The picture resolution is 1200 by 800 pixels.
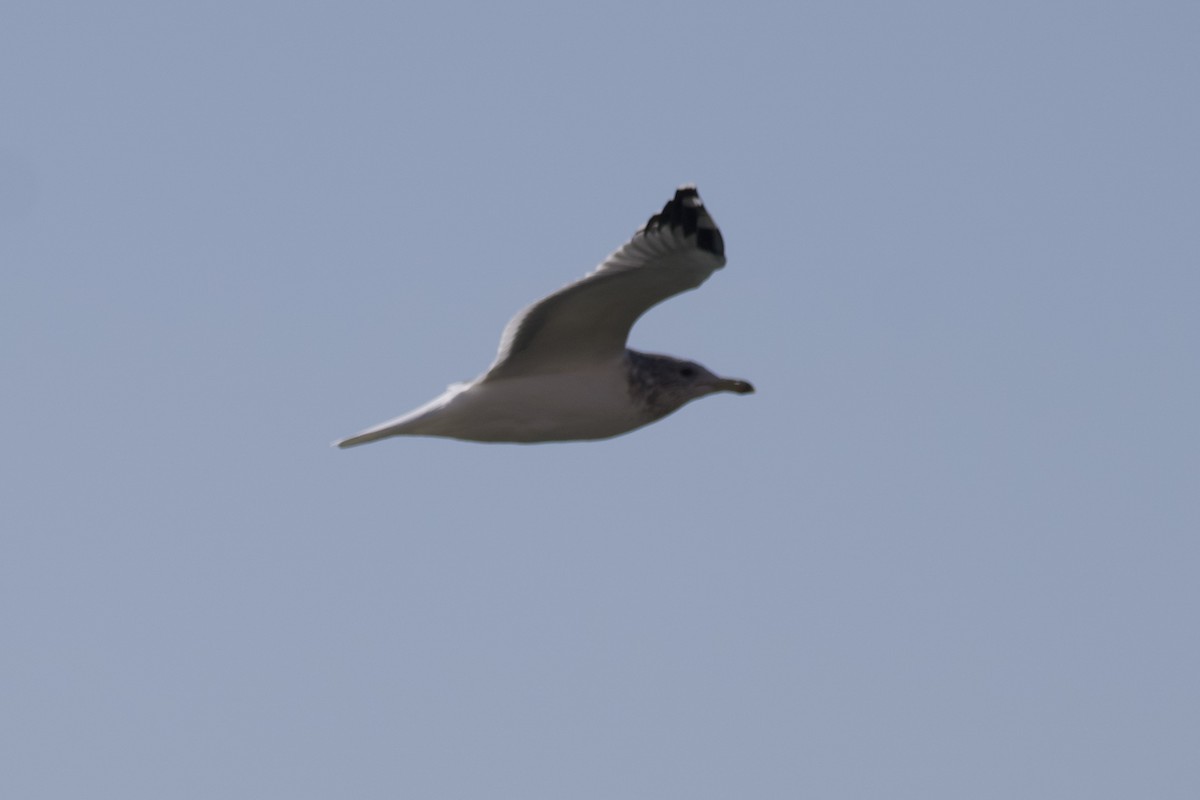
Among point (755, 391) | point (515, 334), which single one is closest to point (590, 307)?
point (515, 334)

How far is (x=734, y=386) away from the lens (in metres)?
20.3

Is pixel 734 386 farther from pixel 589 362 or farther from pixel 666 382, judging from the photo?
pixel 589 362

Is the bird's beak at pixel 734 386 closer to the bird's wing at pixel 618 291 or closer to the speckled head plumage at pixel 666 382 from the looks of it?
the speckled head plumage at pixel 666 382

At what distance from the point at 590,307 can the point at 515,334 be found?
465 millimetres

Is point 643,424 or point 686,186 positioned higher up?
point 686,186

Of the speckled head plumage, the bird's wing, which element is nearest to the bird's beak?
the speckled head plumage

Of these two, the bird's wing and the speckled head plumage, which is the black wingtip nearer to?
the bird's wing

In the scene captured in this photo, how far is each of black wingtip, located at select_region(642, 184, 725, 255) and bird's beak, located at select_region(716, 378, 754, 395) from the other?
56.0 inches

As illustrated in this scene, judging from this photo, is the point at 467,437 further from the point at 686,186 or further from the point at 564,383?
the point at 686,186

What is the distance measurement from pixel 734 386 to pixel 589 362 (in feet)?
3.76

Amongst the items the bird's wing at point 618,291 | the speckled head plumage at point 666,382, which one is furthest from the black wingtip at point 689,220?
the speckled head plumage at point 666,382

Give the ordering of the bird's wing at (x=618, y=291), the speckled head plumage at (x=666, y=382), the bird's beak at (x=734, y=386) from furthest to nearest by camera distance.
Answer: the bird's beak at (x=734, y=386) < the speckled head plumage at (x=666, y=382) < the bird's wing at (x=618, y=291)

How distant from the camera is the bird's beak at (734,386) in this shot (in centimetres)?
2025

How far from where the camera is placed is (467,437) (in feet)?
64.1
